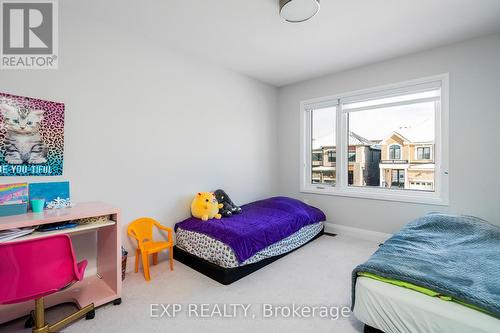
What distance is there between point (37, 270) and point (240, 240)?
1511mm

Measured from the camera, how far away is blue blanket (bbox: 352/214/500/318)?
1.33 metres

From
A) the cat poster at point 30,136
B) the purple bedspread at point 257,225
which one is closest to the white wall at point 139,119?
the cat poster at point 30,136

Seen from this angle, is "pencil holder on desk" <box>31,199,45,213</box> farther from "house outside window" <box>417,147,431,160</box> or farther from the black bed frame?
"house outside window" <box>417,147,431,160</box>

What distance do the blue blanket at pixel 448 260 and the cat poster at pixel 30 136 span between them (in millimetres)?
2680

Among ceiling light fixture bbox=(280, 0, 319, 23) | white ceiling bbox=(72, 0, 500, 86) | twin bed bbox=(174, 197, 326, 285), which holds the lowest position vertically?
twin bed bbox=(174, 197, 326, 285)

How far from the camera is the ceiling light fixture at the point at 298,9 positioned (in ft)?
6.48

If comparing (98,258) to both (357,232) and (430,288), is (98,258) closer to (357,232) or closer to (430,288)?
(430,288)

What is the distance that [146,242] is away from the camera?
2.55m

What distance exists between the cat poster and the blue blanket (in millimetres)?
2680

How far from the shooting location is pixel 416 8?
215cm

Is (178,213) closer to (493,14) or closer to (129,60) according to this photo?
(129,60)

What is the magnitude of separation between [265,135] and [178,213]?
214 centimetres

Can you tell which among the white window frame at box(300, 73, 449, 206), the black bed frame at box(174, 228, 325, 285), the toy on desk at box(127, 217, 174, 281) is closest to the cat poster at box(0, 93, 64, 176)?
the toy on desk at box(127, 217, 174, 281)

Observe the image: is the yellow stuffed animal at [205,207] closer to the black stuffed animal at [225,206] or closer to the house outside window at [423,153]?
the black stuffed animal at [225,206]
